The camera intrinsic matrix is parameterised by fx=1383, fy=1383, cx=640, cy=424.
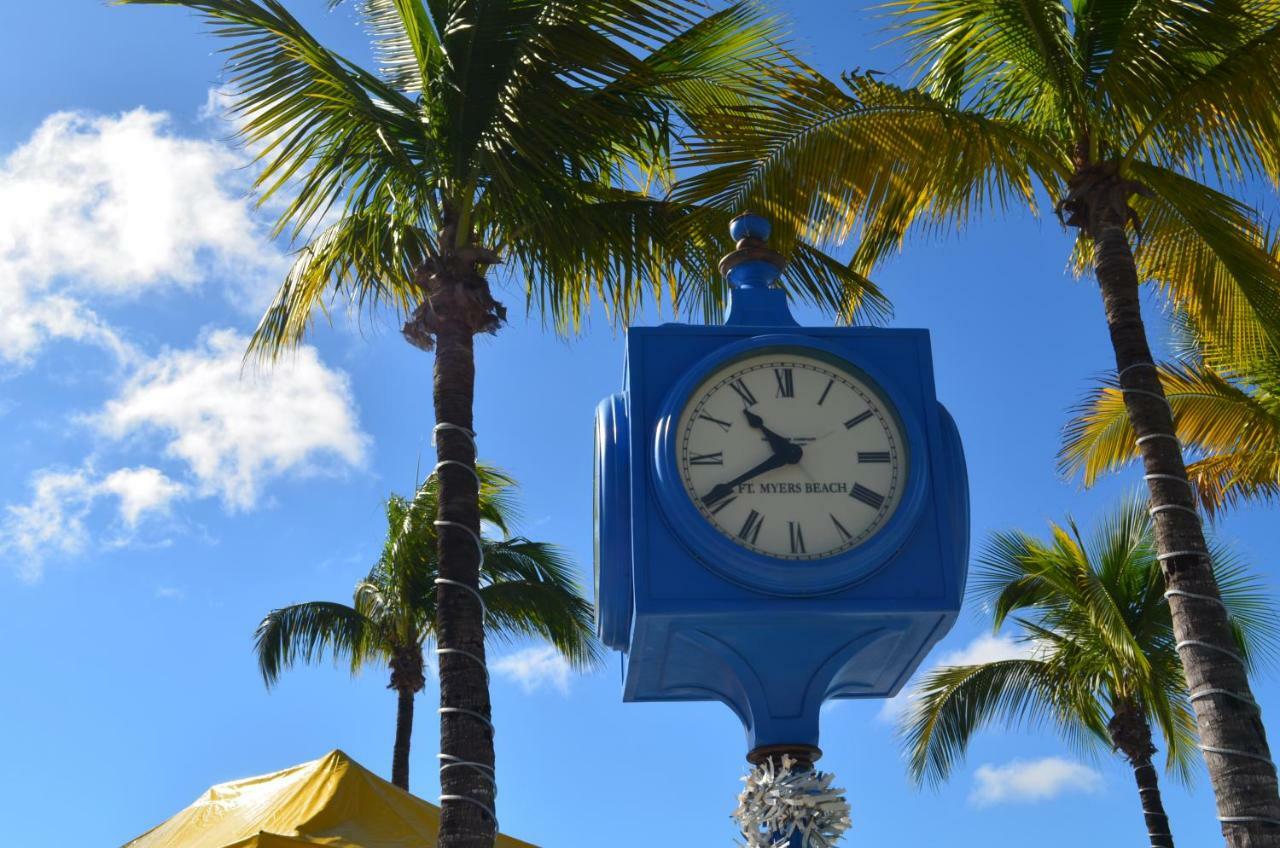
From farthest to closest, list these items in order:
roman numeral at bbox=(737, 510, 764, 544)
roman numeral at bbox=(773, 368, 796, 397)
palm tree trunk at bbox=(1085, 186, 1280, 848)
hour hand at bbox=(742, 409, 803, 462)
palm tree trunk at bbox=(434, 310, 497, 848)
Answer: palm tree trunk at bbox=(434, 310, 497, 848), palm tree trunk at bbox=(1085, 186, 1280, 848), roman numeral at bbox=(773, 368, 796, 397), hour hand at bbox=(742, 409, 803, 462), roman numeral at bbox=(737, 510, 764, 544)

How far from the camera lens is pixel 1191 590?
734cm

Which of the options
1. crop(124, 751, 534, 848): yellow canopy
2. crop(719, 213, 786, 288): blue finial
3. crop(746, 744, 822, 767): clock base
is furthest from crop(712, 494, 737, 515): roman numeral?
crop(124, 751, 534, 848): yellow canopy

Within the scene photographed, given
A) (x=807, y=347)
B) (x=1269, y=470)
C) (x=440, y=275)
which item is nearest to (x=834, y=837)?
(x=807, y=347)

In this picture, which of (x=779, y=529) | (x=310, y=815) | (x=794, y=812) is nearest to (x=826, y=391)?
(x=779, y=529)

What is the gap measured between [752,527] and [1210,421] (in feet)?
37.7

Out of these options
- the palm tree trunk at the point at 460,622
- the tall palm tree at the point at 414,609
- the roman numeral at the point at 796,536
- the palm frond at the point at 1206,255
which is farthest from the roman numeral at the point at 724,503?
the tall palm tree at the point at 414,609

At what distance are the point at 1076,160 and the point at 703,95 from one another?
270cm

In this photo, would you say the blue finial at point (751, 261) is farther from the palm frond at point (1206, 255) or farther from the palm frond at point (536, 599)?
the palm frond at point (536, 599)

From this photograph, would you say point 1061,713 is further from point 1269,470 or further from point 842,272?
point 842,272

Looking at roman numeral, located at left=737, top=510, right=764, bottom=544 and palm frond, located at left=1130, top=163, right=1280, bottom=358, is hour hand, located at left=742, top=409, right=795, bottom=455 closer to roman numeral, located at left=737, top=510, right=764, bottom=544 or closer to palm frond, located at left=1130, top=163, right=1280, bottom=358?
roman numeral, located at left=737, top=510, right=764, bottom=544

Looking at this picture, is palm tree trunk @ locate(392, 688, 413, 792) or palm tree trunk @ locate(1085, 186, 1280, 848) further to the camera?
palm tree trunk @ locate(392, 688, 413, 792)

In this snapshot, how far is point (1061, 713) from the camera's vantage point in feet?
56.5

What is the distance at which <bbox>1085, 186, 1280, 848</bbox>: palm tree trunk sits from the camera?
6684 millimetres

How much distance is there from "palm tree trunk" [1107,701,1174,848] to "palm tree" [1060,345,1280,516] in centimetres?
324
